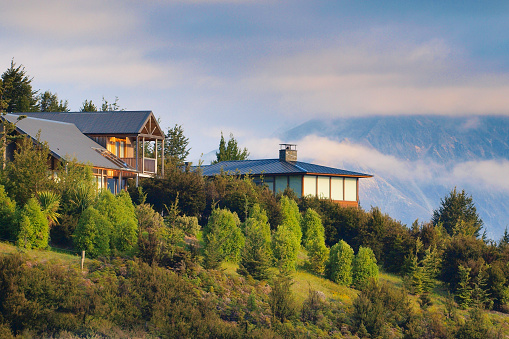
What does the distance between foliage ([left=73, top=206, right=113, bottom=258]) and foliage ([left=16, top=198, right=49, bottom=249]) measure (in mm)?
1165

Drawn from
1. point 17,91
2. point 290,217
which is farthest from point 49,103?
point 290,217

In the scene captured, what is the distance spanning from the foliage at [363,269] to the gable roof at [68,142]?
14.5m

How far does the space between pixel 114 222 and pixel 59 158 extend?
890cm

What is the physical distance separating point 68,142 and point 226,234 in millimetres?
13429

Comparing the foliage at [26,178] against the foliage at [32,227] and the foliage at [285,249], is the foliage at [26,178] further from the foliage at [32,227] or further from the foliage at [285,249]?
the foliage at [285,249]

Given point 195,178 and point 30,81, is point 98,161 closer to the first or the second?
point 195,178

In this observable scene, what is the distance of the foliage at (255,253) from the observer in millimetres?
26547

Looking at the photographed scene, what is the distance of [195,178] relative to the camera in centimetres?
3488

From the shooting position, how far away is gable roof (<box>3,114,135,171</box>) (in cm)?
3434

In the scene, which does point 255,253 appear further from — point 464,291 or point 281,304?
point 464,291

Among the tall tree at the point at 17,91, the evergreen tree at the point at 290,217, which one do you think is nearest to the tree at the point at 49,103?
the tall tree at the point at 17,91

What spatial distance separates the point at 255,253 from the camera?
26859 mm

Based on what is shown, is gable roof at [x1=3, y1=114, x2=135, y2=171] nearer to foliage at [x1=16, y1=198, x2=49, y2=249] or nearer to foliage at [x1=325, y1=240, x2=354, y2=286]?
foliage at [x1=16, y1=198, x2=49, y2=249]

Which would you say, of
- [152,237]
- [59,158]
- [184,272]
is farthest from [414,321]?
[59,158]
